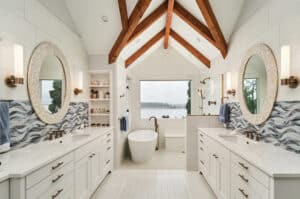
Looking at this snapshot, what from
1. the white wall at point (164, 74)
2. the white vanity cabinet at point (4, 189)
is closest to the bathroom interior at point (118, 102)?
the white vanity cabinet at point (4, 189)

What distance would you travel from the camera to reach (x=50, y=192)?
177cm

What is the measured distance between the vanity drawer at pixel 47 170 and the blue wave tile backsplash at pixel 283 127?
2334 millimetres

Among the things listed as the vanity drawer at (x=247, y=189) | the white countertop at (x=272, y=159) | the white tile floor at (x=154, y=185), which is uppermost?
the white countertop at (x=272, y=159)

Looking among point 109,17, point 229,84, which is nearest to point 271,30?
point 229,84

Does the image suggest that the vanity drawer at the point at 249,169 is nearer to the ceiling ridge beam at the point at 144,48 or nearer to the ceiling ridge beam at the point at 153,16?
the ceiling ridge beam at the point at 153,16

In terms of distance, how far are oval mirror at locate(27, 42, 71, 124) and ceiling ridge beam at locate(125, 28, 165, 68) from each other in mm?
2494

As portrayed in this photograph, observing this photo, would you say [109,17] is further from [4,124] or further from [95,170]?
[95,170]

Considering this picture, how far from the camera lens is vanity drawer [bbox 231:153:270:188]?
147cm

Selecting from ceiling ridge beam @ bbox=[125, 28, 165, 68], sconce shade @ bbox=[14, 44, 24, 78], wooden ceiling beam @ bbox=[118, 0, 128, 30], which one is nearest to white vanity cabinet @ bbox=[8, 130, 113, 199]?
sconce shade @ bbox=[14, 44, 24, 78]

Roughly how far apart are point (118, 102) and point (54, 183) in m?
2.77

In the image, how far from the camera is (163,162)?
15.7 feet

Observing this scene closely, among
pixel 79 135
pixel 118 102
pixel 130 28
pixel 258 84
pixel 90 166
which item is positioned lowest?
pixel 90 166

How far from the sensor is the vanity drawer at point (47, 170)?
58.0 inches

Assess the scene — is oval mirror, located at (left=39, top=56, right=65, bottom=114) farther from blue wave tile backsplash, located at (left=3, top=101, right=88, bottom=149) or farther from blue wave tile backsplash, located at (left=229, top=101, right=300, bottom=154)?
blue wave tile backsplash, located at (left=229, top=101, right=300, bottom=154)
